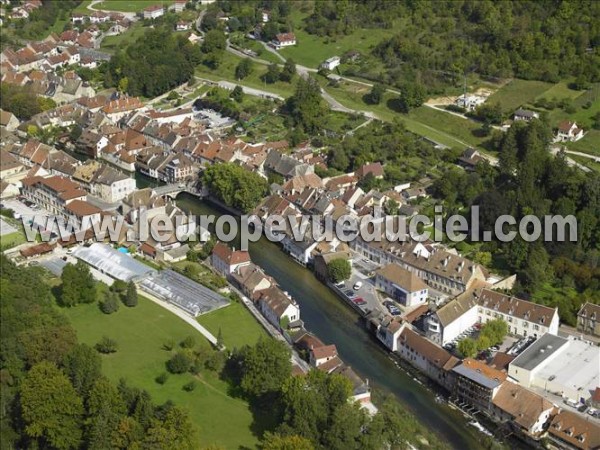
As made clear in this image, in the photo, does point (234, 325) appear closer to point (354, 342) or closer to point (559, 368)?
point (354, 342)

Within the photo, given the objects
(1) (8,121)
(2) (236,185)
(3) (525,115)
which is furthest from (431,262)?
(1) (8,121)

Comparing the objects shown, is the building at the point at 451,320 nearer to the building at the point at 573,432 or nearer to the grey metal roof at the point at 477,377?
the grey metal roof at the point at 477,377

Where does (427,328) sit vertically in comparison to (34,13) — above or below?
above

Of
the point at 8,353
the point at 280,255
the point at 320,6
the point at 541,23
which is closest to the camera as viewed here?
the point at 8,353

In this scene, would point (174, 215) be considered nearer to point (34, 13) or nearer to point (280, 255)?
point (280, 255)

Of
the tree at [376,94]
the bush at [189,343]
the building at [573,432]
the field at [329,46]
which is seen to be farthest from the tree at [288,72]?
the building at [573,432]

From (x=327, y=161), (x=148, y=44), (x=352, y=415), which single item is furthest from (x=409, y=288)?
(x=148, y=44)
